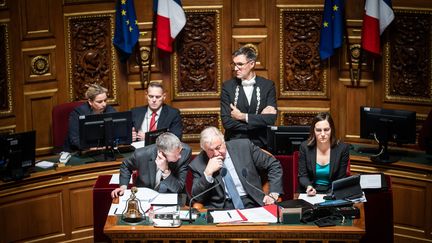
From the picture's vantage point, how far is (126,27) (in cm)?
887

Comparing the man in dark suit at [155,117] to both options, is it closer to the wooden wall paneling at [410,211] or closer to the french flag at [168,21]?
the french flag at [168,21]

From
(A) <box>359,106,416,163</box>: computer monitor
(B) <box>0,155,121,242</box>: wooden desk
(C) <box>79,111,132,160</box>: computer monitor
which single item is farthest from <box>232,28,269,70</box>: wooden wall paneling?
(B) <box>0,155,121,242</box>: wooden desk

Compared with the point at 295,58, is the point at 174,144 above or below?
below

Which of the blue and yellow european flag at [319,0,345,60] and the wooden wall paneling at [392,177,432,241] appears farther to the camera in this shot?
the blue and yellow european flag at [319,0,345,60]

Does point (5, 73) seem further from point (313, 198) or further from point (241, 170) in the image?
point (313, 198)

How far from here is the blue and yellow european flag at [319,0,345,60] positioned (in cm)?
888

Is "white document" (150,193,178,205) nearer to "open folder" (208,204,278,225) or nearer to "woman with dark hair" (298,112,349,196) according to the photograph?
→ "open folder" (208,204,278,225)

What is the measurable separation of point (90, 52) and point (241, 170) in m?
3.10

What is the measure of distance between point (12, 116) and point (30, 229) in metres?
1.47

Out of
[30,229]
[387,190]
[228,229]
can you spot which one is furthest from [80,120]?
[387,190]

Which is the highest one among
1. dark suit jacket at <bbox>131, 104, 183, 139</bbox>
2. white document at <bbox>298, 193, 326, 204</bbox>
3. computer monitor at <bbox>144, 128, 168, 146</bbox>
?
dark suit jacket at <bbox>131, 104, 183, 139</bbox>

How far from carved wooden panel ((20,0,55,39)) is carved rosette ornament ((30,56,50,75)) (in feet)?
0.79

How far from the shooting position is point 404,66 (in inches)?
346

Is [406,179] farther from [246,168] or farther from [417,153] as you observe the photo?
[246,168]
